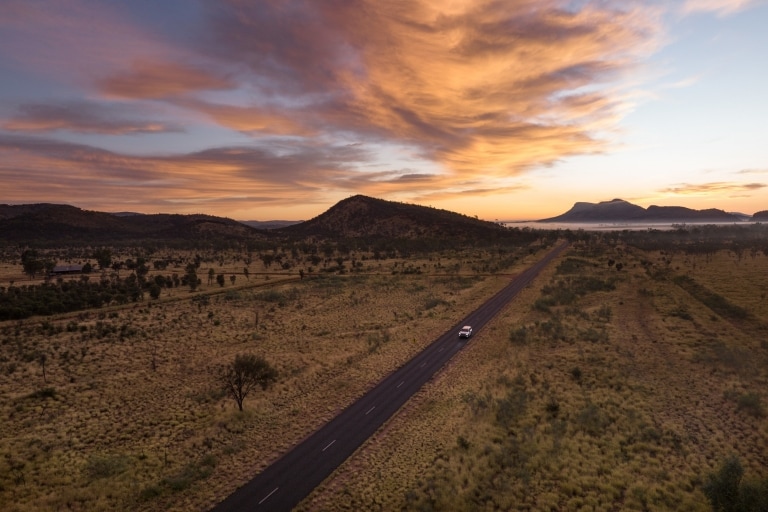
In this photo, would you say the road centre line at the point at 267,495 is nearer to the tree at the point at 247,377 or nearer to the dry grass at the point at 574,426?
the dry grass at the point at 574,426

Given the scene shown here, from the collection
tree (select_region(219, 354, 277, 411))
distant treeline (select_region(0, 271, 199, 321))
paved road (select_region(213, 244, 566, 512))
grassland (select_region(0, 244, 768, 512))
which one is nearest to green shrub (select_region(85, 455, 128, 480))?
grassland (select_region(0, 244, 768, 512))

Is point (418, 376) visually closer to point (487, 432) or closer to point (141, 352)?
A: point (487, 432)

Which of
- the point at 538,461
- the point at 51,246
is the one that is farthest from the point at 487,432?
the point at 51,246

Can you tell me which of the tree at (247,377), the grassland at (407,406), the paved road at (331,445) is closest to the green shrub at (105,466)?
the grassland at (407,406)

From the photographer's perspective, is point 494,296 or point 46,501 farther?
point 494,296

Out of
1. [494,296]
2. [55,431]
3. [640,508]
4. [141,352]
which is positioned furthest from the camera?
[494,296]

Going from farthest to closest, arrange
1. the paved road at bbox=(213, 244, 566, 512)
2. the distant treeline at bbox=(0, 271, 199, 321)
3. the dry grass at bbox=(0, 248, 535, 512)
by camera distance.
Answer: the distant treeline at bbox=(0, 271, 199, 321)
the dry grass at bbox=(0, 248, 535, 512)
the paved road at bbox=(213, 244, 566, 512)

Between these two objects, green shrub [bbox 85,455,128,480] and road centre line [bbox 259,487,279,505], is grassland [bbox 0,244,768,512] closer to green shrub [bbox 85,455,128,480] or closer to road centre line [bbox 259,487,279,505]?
green shrub [bbox 85,455,128,480]
